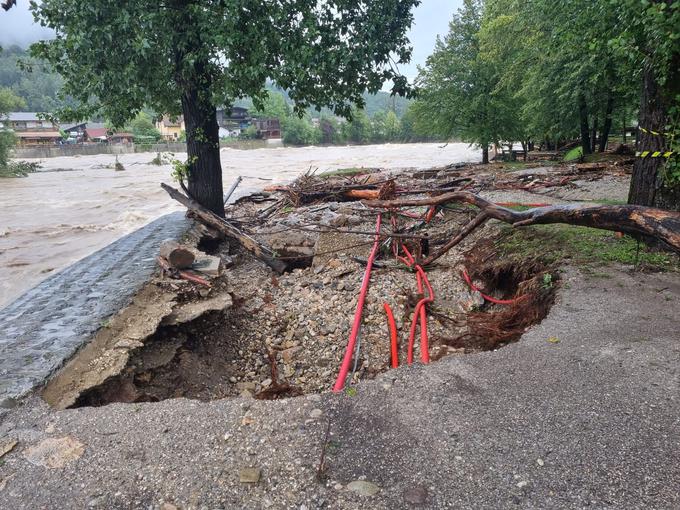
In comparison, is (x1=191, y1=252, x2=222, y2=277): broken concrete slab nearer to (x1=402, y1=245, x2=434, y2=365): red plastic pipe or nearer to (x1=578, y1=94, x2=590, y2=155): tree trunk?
(x1=402, y1=245, x2=434, y2=365): red plastic pipe

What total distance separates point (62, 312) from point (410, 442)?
13.1 feet

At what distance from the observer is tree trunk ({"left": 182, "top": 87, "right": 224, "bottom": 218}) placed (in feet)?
25.5

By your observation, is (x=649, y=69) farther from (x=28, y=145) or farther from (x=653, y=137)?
(x=28, y=145)

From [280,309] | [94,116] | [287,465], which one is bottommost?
[280,309]

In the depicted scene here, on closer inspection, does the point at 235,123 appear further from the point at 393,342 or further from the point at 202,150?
the point at 393,342

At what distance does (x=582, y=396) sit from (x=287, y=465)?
6.04 feet

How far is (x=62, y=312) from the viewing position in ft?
15.0

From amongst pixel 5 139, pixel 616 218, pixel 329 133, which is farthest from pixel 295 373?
pixel 329 133

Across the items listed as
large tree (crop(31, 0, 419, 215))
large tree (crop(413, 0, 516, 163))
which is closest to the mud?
large tree (crop(31, 0, 419, 215))

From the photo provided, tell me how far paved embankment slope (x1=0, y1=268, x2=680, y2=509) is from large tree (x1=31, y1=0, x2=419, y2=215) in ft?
15.9

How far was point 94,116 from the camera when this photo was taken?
7848mm

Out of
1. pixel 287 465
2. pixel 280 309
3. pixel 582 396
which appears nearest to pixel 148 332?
pixel 280 309

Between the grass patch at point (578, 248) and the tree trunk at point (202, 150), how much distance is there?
5329mm

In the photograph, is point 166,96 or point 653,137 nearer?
point 653,137
